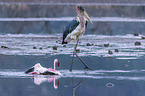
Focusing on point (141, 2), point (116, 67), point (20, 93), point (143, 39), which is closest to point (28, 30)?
point (143, 39)

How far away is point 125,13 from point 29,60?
20592mm

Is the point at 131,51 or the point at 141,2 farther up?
the point at 141,2

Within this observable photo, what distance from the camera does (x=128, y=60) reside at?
12.0 metres

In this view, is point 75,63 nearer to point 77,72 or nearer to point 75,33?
point 75,33

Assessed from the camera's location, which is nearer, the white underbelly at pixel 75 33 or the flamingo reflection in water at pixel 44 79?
the flamingo reflection in water at pixel 44 79

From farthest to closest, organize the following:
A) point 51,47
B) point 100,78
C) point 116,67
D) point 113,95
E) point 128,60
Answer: point 51,47, point 128,60, point 116,67, point 100,78, point 113,95

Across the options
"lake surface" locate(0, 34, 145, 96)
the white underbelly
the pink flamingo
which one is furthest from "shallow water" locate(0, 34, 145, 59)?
the pink flamingo

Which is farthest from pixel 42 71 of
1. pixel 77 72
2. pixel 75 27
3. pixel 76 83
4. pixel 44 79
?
pixel 75 27

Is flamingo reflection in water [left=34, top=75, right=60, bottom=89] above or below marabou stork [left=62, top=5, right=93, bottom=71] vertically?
below

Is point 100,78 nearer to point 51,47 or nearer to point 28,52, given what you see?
point 28,52

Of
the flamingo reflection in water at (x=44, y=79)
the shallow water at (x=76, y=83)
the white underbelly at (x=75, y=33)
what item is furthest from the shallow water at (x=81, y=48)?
the flamingo reflection in water at (x=44, y=79)

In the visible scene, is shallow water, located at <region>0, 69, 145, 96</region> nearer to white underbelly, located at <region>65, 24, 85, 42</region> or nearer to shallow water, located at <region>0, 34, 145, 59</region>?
white underbelly, located at <region>65, 24, 85, 42</region>

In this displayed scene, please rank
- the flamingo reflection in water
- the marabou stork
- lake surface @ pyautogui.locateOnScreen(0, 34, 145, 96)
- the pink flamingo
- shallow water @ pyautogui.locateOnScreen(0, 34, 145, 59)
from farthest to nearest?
shallow water @ pyautogui.locateOnScreen(0, 34, 145, 59) → the marabou stork → the pink flamingo → the flamingo reflection in water → lake surface @ pyautogui.locateOnScreen(0, 34, 145, 96)

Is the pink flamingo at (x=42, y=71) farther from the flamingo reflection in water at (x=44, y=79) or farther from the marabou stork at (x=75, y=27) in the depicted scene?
the marabou stork at (x=75, y=27)
